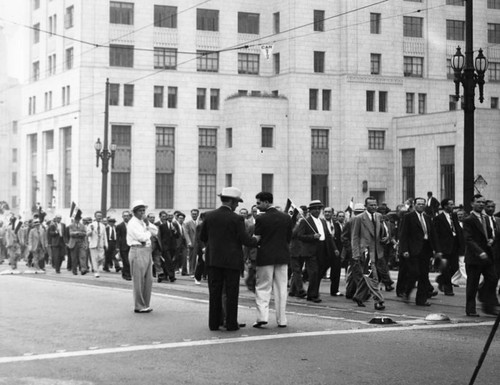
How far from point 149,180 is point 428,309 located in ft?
156

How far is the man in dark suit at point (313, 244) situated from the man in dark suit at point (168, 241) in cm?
678

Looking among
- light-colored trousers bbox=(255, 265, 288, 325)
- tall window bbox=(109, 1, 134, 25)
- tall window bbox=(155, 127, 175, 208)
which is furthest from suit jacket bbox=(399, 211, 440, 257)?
tall window bbox=(109, 1, 134, 25)

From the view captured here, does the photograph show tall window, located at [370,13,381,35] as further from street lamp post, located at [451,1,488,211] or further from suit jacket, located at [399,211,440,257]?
Answer: suit jacket, located at [399,211,440,257]

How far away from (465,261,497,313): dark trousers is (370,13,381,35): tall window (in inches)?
1900

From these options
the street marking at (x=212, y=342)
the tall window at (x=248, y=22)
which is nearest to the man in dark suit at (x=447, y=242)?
the street marking at (x=212, y=342)

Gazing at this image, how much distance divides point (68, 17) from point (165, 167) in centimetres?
1171

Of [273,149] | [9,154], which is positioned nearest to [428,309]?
[273,149]

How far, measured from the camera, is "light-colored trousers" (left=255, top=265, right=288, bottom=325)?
1352 cm

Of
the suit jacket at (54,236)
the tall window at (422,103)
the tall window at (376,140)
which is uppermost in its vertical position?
the tall window at (422,103)

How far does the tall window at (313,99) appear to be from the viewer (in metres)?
63.2

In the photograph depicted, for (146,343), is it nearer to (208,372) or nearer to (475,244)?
(208,372)

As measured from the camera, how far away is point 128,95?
206 ft

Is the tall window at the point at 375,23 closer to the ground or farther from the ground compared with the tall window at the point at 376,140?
farther from the ground

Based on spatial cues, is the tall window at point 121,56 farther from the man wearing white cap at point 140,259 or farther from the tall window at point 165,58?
the man wearing white cap at point 140,259
